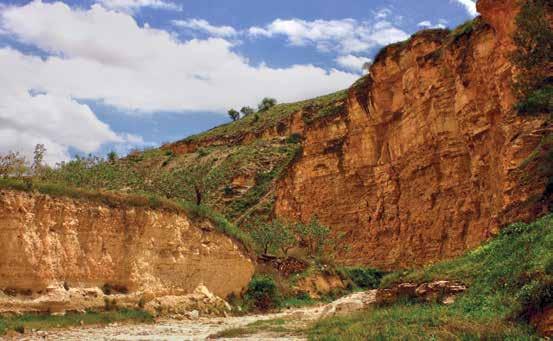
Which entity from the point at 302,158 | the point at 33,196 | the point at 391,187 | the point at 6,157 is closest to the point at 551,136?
the point at 33,196

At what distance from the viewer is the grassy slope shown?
10133 millimetres

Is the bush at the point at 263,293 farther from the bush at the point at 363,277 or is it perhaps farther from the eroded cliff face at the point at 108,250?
the bush at the point at 363,277

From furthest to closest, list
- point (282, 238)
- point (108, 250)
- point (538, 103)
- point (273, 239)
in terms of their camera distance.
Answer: point (282, 238)
point (273, 239)
point (108, 250)
point (538, 103)

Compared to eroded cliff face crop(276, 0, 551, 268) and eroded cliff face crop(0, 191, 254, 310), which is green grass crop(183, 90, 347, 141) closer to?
eroded cliff face crop(276, 0, 551, 268)

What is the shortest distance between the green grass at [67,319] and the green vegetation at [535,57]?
58.6ft

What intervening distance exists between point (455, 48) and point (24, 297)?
115 feet

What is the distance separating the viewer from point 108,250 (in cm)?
2350

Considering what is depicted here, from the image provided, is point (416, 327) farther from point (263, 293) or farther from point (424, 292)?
point (263, 293)

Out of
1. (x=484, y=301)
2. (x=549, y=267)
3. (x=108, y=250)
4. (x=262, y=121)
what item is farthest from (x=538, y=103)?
(x=262, y=121)

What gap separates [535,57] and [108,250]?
18.8 metres

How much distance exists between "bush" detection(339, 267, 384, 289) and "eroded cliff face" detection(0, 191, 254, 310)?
1615 cm

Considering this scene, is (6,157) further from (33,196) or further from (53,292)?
(53,292)

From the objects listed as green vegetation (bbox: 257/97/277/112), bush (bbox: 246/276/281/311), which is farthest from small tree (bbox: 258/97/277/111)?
bush (bbox: 246/276/281/311)

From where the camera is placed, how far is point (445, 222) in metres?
Result: 44.1
